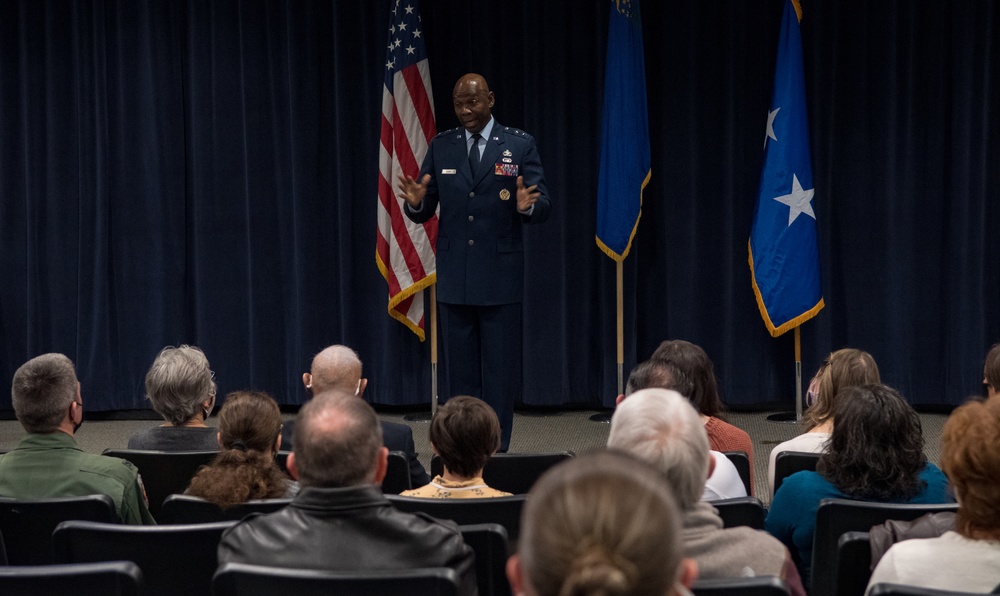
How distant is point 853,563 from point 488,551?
2.45 ft

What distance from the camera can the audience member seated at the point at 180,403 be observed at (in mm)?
3303

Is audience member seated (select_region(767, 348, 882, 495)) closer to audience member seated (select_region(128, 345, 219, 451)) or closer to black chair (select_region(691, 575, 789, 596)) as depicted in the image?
black chair (select_region(691, 575, 789, 596))

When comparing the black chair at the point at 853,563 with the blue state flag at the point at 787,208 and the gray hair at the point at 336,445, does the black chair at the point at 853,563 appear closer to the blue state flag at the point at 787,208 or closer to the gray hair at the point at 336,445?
the gray hair at the point at 336,445

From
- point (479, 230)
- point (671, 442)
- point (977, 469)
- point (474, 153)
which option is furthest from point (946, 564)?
point (474, 153)

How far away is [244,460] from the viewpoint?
265 cm

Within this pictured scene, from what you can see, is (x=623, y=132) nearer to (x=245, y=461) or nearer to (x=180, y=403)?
(x=180, y=403)

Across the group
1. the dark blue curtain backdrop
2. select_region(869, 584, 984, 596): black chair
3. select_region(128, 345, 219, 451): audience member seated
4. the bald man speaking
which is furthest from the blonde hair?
the dark blue curtain backdrop

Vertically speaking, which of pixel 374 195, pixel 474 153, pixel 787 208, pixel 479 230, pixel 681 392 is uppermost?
pixel 474 153

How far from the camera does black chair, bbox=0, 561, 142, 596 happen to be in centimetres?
194

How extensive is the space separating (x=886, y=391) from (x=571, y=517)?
1.79 m

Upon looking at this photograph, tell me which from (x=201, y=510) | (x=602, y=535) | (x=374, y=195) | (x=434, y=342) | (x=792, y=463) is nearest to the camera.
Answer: (x=602, y=535)

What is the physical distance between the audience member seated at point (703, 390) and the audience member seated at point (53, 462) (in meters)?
1.55

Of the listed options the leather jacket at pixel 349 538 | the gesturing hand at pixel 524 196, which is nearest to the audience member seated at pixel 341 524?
the leather jacket at pixel 349 538

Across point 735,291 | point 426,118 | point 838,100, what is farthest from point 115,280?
point 838,100
